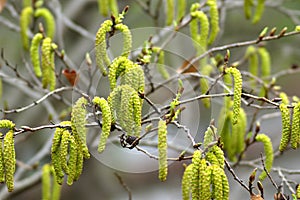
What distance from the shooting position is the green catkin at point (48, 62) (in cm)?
180

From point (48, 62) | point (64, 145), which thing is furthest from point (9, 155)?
point (48, 62)

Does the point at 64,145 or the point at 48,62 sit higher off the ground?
the point at 48,62

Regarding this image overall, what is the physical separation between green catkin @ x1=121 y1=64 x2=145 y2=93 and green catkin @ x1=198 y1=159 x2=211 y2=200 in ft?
0.77

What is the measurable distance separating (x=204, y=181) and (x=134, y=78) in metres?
0.29

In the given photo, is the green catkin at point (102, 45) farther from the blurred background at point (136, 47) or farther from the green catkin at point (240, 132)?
the green catkin at point (240, 132)

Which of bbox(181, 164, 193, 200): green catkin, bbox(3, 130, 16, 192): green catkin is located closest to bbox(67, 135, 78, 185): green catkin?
bbox(3, 130, 16, 192): green catkin

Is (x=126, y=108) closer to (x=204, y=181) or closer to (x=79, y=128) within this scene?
(x=79, y=128)

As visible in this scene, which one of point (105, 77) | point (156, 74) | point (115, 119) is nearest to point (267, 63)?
point (156, 74)

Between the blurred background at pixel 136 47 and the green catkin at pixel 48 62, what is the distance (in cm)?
15

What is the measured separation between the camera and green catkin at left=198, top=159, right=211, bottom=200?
123 centimetres

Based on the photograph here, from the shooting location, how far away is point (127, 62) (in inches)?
53.1

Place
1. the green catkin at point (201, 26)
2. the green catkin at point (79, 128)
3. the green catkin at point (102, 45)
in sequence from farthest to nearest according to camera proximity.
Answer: the green catkin at point (201, 26) < the green catkin at point (102, 45) < the green catkin at point (79, 128)

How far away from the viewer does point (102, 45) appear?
1.51 m

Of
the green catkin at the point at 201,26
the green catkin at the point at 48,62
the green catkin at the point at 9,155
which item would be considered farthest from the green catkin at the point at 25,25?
the green catkin at the point at 9,155
